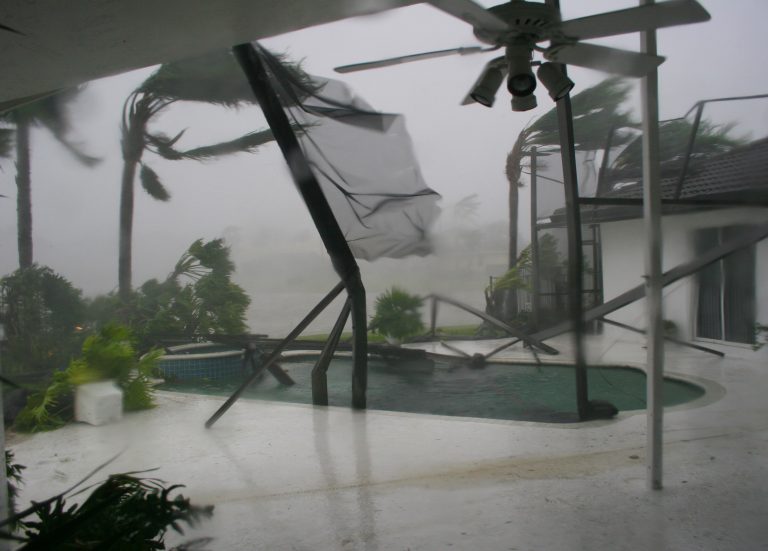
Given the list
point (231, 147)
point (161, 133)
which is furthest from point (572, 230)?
point (161, 133)

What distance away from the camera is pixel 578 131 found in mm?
3115

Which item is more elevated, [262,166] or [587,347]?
[262,166]

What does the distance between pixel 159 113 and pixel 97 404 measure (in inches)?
68.9

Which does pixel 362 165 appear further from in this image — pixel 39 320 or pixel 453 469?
pixel 39 320

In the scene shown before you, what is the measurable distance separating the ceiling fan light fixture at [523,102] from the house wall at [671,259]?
1221 mm

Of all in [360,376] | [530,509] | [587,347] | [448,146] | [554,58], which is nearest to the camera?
[554,58]

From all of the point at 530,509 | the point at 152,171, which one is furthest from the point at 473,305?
the point at 152,171

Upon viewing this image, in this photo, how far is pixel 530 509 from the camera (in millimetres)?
2154

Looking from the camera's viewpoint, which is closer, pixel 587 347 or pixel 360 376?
pixel 587 347

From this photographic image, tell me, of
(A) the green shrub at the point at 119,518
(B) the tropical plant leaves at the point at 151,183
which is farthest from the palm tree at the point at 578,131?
(A) the green shrub at the point at 119,518

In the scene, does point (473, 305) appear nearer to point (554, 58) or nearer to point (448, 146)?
point (448, 146)

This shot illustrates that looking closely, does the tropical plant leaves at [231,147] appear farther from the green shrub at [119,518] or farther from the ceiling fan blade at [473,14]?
the green shrub at [119,518]

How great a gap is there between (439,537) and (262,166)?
2.22 m

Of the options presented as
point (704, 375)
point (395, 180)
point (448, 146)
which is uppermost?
point (448, 146)
